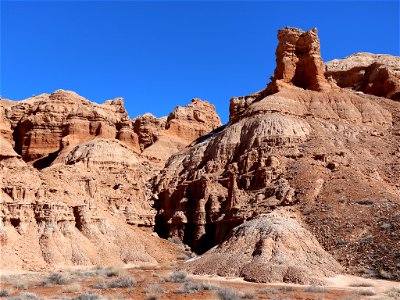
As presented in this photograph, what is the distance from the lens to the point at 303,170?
47.0 meters

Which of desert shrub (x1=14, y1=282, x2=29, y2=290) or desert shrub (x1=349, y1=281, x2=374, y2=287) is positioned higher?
desert shrub (x1=349, y1=281, x2=374, y2=287)

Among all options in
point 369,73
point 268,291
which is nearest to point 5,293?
point 268,291

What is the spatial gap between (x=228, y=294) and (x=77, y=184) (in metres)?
30.0

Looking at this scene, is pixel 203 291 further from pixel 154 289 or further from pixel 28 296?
pixel 28 296

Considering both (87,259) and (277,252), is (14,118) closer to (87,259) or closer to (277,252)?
(87,259)

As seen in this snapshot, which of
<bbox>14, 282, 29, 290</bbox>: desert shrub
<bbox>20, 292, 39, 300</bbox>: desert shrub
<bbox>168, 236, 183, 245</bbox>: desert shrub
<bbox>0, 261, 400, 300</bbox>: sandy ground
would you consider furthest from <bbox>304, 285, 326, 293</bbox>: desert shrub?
<bbox>168, 236, 183, 245</bbox>: desert shrub

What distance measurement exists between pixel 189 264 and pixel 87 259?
8749mm

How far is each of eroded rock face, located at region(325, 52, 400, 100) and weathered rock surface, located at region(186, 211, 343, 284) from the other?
42.7m

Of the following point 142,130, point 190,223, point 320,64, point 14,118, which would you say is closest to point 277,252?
point 190,223

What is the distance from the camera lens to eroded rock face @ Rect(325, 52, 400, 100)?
7431 centimetres

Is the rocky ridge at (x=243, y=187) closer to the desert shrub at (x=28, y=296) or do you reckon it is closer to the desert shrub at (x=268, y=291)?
the desert shrub at (x=268, y=291)

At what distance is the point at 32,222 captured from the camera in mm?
39312

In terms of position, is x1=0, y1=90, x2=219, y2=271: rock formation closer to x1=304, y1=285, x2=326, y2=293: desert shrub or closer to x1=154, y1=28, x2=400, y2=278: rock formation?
x1=154, y1=28, x2=400, y2=278: rock formation

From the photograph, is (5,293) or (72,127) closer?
(5,293)
